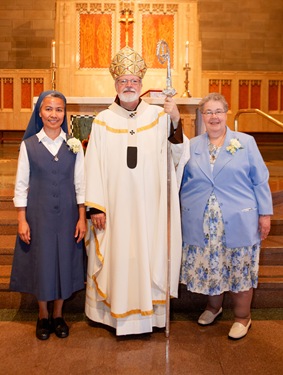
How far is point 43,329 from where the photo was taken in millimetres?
3566

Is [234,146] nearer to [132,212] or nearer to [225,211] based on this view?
[225,211]

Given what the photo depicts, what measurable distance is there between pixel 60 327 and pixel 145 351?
0.64m

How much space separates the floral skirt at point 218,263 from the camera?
3547 millimetres

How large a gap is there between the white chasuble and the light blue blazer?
15cm

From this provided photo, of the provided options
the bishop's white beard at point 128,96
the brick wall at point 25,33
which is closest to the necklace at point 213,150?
the bishop's white beard at point 128,96

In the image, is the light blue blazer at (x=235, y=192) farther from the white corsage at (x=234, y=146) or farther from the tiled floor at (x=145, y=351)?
the tiled floor at (x=145, y=351)

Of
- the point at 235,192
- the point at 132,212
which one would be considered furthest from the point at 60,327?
the point at 235,192

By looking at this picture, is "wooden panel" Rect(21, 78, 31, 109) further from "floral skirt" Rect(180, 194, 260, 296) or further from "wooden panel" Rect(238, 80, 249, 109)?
"floral skirt" Rect(180, 194, 260, 296)

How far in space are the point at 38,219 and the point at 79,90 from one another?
5290 mm

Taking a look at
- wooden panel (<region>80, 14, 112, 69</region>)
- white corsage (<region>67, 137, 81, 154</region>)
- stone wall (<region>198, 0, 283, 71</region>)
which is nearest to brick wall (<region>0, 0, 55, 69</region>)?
wooden panel (<region>80, 14, 112, 69</region>)

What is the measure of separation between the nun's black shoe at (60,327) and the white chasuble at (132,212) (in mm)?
304

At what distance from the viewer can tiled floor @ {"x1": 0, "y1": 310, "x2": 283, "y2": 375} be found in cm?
312

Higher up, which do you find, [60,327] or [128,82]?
[128,82]

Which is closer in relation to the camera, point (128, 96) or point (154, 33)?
point (128, 96)
